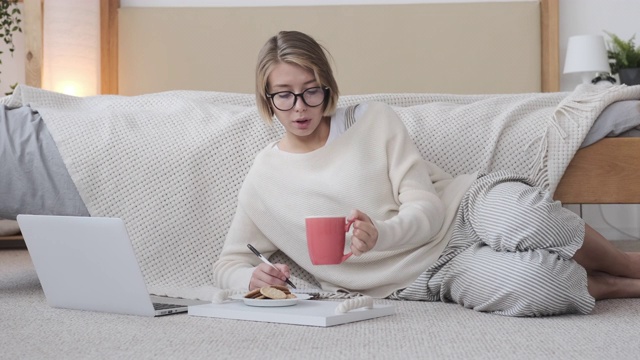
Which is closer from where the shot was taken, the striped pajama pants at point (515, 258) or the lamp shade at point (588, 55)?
the striped pajama pants at point (515, 258)

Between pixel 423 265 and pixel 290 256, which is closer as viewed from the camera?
pixel 423 265

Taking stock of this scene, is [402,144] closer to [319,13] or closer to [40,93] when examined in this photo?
[40,93]

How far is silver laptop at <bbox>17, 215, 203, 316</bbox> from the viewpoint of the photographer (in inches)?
61.9

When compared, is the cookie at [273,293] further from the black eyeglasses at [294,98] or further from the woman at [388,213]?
the black eyeglasses at [294,98]

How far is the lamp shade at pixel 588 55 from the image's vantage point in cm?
380

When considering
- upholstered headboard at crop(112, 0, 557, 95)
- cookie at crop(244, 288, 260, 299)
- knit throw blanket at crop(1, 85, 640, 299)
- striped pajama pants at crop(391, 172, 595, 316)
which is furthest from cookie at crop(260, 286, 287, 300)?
upholstered headboard at crop(112, 0, 557, 95)

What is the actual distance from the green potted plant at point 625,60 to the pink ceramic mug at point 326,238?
281 cm

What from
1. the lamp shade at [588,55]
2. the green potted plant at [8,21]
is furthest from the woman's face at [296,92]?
the lamp shade at [588,55]

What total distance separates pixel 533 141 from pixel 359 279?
0.56 metres

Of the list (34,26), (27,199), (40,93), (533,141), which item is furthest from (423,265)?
(34,26)

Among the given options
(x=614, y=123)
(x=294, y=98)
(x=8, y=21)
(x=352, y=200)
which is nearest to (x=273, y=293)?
(x=352, y=200)

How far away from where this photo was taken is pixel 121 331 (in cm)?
147

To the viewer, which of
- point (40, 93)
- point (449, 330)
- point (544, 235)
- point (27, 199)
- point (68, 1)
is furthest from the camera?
point (68, 1)

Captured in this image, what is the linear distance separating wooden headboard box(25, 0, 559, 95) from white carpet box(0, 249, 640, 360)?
2.45 m
